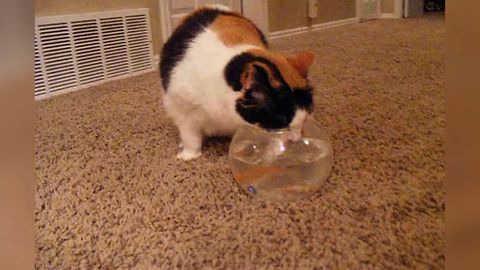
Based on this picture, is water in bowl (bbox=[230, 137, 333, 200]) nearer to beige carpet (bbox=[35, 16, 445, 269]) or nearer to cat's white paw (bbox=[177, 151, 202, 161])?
beige carpet (bbox=[35, 16, 445, 269])

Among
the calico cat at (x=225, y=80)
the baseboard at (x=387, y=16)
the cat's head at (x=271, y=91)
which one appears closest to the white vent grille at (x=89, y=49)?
the calico cat at (x=225, y=80)

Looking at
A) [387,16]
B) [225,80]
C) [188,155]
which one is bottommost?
[387,16]

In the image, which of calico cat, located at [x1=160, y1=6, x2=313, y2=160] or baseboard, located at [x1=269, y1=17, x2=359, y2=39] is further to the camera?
baseboard, located at [x1=269, y1=17, x2=359, y2=39]

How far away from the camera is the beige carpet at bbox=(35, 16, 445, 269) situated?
2.15 ft

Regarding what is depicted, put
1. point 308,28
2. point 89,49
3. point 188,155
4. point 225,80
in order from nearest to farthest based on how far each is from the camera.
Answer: point 225,80 < point 188,155 < point 89,49 < point 308,28

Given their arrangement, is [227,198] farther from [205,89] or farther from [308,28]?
[308,28]

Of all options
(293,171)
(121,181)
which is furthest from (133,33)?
(293,171)

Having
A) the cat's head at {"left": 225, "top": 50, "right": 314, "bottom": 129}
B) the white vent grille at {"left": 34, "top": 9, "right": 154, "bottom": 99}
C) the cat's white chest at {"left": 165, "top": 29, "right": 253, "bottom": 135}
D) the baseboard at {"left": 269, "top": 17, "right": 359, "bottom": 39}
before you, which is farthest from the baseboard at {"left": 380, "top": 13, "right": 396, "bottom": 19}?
the cat's head at {"left": 225, "top": 50, "right": 314, "bottom": 129}

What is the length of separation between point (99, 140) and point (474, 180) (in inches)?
Result: 44.2

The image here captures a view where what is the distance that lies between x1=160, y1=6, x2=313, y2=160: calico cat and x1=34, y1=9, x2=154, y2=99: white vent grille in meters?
0.73

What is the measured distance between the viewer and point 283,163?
2.91 feet

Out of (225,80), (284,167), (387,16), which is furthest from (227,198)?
(387,16)

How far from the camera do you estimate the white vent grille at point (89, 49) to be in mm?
1675

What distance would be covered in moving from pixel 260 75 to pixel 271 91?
0.04 metres
